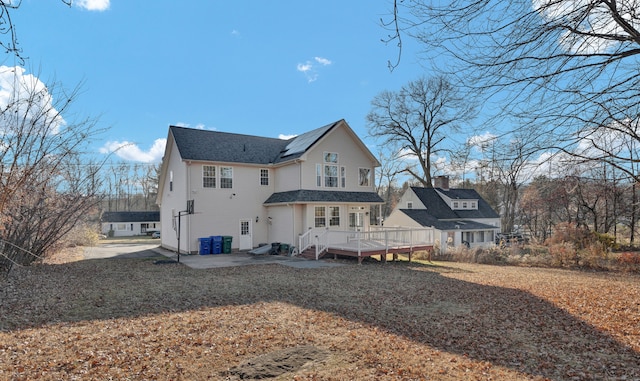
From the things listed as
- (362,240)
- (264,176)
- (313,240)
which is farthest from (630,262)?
(264,176)

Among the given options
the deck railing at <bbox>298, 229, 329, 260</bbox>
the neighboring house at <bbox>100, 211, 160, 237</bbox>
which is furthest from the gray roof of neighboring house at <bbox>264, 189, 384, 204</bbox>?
the neighboring house at <bbox>100, 211, 160, 237</bbox>

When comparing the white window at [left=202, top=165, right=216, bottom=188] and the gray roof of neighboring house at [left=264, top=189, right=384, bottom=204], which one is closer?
the gray roof of neighboring house at [left=264, top=189, right=384, bottom=204]

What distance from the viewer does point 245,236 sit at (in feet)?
67.0

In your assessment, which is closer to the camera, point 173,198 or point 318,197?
point 318,197

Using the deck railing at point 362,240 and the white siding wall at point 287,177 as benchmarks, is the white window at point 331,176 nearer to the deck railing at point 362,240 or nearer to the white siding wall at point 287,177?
the white siding wall at point 287,177

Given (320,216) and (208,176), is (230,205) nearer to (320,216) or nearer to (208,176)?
(208,176)

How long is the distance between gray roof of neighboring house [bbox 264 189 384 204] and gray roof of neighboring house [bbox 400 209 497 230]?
10.3 metres

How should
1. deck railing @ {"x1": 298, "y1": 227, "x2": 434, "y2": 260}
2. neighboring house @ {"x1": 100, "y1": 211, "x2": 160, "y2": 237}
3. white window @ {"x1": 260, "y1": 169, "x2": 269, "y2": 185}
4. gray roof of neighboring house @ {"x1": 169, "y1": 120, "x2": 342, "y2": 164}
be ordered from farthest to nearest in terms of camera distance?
1. neighboring house @ {"x1": 100, "y1": 211, "x2": 160, "y2": 237}
2. white window @ {"x1": 260, "y1": 169, "x2": 269, "y2": 185}
3. gray roof of neighboring house @ {"x1": 169, "y1": 120, "x2": 342, "y2": 164}
4. deck railing @ {"x1": 298, "y1": 227, "x2": 434, "y2": 260}

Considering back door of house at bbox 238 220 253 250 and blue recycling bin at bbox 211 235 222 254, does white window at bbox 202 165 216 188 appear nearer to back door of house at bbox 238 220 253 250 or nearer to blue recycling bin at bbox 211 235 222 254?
back door of house at bbox 238 220 253 250

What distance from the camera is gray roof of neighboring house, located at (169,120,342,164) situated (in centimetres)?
1975

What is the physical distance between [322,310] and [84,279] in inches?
319

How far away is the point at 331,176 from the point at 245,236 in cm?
599


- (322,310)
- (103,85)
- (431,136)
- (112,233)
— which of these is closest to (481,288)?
(322,310)

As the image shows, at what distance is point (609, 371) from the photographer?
4660mm
